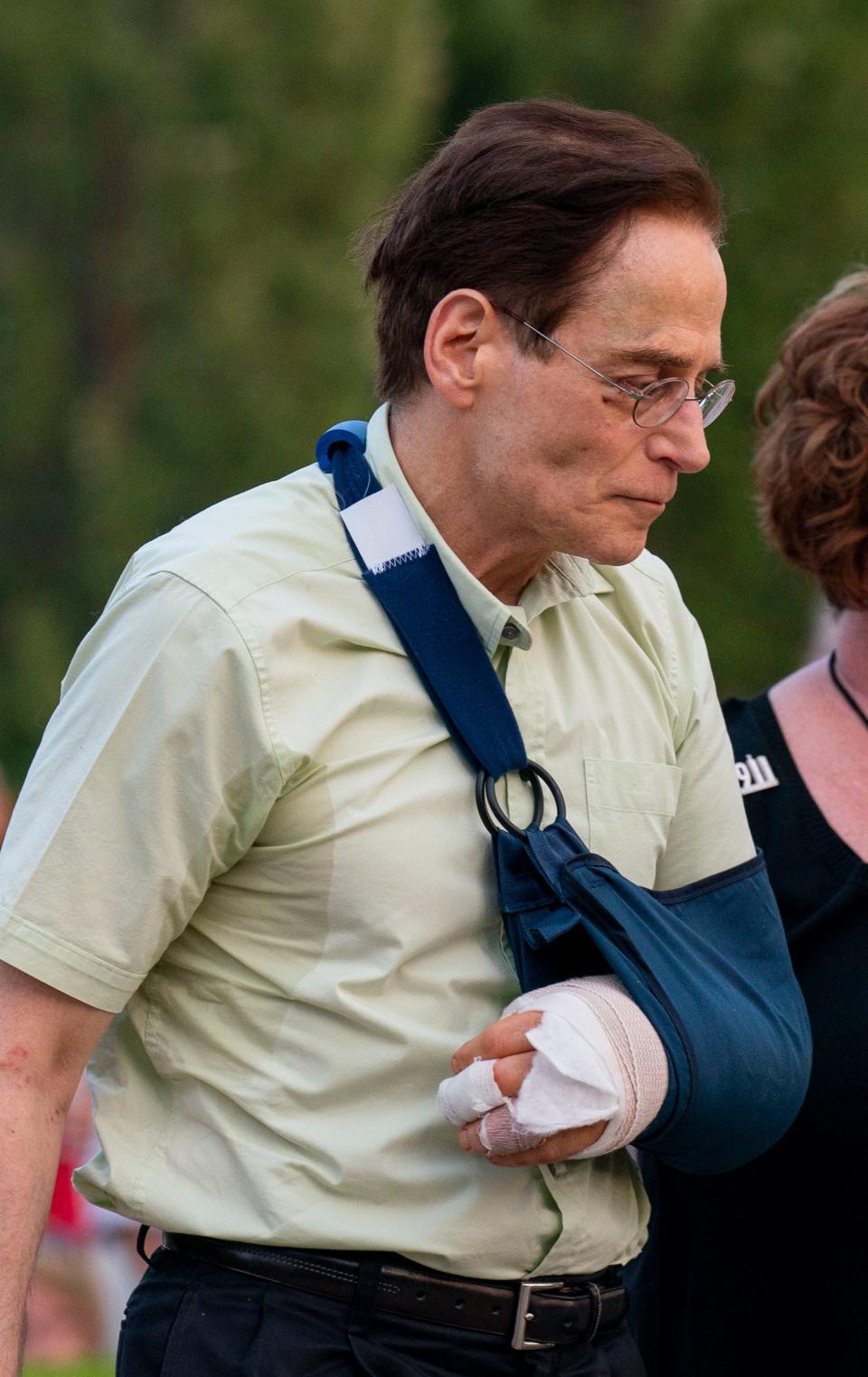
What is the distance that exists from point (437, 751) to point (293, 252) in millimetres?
9872

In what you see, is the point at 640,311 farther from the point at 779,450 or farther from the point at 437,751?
the point at 779,450

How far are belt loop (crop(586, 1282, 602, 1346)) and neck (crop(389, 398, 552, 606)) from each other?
2.98ft

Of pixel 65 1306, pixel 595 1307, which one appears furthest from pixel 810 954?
pixel 65 1306

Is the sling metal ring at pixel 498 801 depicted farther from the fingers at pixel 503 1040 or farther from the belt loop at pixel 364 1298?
the belt loop at pixel 364 1298

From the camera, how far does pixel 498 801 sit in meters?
2.25

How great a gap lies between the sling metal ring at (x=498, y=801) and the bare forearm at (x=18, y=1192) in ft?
2.04

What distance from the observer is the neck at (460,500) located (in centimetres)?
232

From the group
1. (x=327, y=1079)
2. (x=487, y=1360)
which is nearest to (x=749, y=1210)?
(x=487, y=1360)

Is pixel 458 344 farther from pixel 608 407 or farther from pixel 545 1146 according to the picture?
pixel 545 1146

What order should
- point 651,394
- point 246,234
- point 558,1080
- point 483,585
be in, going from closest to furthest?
point 558,1080 → point 651,394 → point 483,585 → point 246,234

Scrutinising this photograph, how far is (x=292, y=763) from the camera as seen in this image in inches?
83.1

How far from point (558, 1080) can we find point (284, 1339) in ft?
1.53

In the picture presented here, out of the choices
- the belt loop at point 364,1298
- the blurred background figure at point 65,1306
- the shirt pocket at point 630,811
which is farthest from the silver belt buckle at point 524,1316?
the blurred background figure at point 65,1306

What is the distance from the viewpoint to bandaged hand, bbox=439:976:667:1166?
6.67 ft
